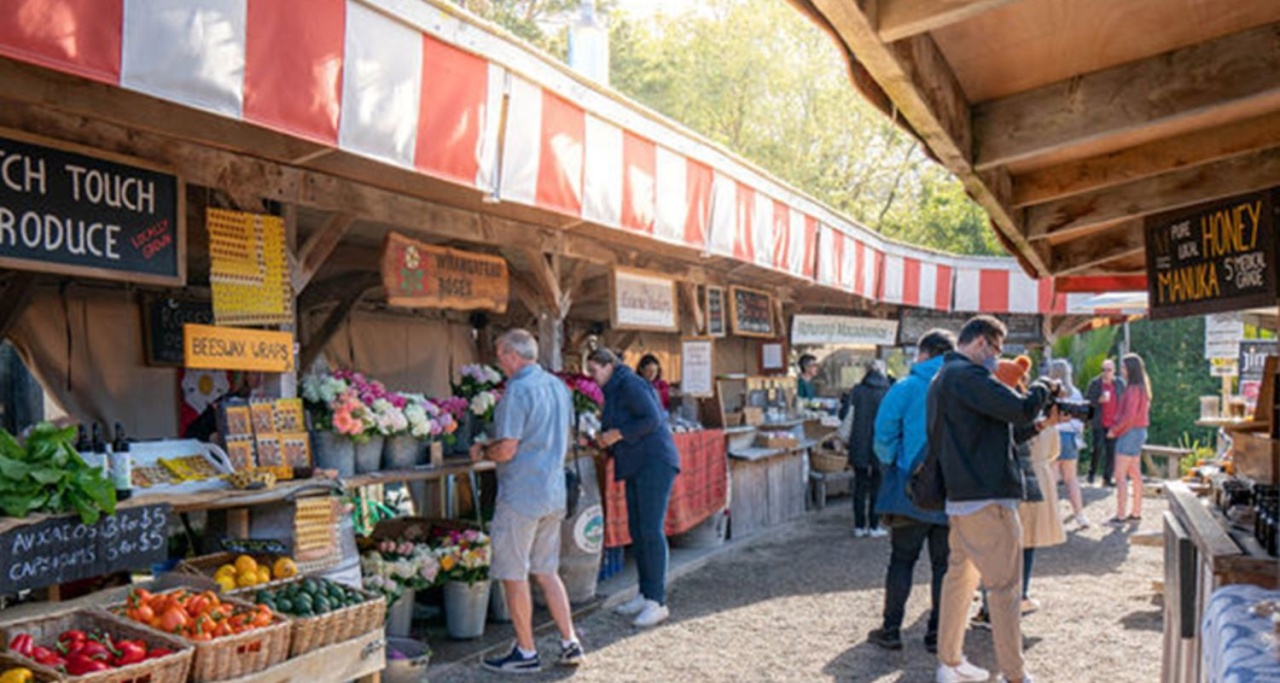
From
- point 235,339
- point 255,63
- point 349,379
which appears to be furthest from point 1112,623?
point 255,63

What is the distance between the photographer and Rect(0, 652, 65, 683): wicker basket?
345cm

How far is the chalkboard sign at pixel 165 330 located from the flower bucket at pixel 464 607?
3.44m

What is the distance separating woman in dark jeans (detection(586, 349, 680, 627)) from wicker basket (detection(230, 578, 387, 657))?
7.53 ft

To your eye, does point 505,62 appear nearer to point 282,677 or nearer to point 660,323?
point 282,677

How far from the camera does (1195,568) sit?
3.82m

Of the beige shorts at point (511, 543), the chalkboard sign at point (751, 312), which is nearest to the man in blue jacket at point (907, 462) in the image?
the beige shorts at point (511, 543)

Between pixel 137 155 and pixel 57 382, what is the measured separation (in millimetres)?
4026

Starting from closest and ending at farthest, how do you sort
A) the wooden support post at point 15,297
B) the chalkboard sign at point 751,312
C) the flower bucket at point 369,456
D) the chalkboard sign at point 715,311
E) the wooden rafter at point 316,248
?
1. the wooden rafter at point 316,248
2. the flower bucket at point 369,456
3. the wooden support post at point 15,297
4. the chalkboard sign at point 715,311
5. the chalkboard sign at point 751,312

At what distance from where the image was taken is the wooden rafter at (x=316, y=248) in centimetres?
536

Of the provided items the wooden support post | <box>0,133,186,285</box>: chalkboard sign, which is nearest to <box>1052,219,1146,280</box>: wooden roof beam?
<box>0,133,186,285</box>: chalkboard sign

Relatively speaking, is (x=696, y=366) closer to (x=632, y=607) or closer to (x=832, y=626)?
(x=632, y=607)

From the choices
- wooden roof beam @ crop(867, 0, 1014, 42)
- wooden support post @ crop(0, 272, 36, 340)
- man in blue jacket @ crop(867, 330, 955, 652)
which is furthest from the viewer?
wooden support post @ crop(0, 272, 36, 340)

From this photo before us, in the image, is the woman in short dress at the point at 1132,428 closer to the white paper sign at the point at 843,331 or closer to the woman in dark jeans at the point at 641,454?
the white paper sign at the point at 843,331

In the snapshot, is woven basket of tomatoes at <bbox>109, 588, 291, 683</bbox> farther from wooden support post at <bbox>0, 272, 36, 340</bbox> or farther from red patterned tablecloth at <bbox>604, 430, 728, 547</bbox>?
red patterned tablecloth at <bbox>604, 430, 728, 547</bbox>
